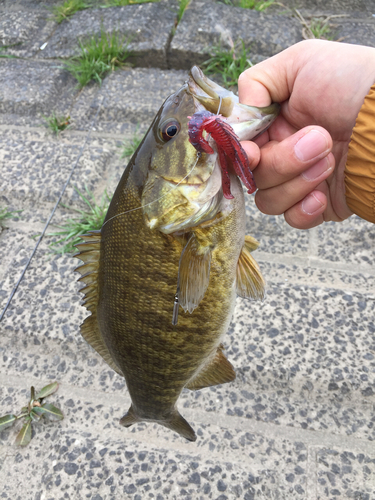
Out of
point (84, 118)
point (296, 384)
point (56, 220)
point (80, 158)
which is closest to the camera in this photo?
point (296, 384)

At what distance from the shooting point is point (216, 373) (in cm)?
170

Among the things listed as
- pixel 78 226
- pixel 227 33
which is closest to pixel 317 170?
pixel 78 226

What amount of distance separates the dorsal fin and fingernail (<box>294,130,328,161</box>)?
0.79 m

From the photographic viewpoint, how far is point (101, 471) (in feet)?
6.13

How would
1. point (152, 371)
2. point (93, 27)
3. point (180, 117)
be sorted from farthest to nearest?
point (93, 27), point (152, 371), point (180, 117)

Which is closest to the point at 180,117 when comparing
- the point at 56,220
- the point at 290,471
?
the point at 290,471

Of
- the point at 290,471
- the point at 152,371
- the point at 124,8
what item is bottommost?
the point at 290,471

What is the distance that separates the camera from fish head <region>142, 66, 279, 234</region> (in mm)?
1235

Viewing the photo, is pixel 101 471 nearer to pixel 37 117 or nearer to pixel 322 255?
pixel 322 255

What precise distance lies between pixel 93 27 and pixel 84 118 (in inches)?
48.8

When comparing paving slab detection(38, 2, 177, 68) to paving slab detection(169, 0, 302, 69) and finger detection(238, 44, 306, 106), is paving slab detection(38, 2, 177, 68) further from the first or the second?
finger detection(238, 44, 306, 106)

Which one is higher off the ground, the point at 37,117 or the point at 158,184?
the point at 158,184

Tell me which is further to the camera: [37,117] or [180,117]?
[37,117]

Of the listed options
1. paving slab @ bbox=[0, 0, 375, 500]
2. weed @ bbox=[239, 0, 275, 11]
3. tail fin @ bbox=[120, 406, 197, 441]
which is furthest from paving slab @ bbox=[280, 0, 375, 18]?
tail fin @ bbox=[120, 406, 197, 441]
